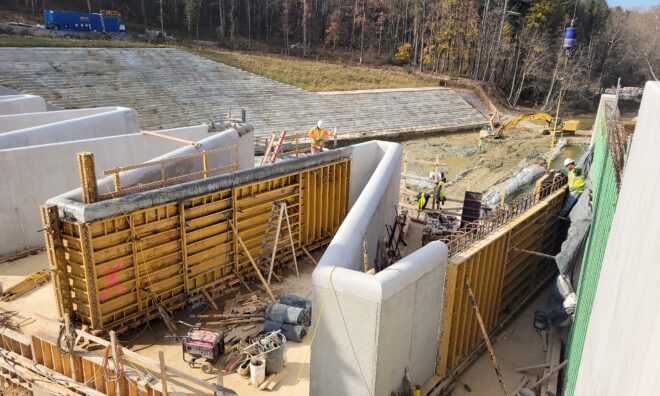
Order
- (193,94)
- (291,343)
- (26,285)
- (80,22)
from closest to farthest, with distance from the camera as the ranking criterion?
(291,343) < (26,285) < (193,94) < (80,22)

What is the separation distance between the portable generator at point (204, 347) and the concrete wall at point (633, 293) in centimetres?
671

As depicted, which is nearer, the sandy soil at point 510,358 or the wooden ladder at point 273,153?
the sandy soil at point 510,358

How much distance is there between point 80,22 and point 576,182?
4959 cm

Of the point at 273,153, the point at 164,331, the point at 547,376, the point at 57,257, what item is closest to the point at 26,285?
the point at 57,257

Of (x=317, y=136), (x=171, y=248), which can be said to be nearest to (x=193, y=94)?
(x=317, y=136)

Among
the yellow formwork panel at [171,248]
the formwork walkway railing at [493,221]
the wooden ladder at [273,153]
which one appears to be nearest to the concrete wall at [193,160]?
the wooden ladder at [273,153]

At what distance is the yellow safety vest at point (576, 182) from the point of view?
13.7m

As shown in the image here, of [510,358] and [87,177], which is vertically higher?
[87,177]

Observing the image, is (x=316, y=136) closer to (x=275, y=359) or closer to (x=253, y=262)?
(x=253, y=262)

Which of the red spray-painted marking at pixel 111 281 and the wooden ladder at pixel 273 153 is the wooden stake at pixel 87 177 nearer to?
the red spray-painted marking at pixel 111 281

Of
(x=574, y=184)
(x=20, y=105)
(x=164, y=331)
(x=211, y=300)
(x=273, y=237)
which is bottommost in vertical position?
(x=164, y=331)

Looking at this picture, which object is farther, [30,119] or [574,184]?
[30,119]

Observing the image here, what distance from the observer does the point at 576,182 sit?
45.2ft

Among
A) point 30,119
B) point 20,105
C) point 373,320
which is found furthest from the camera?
point 20,105
